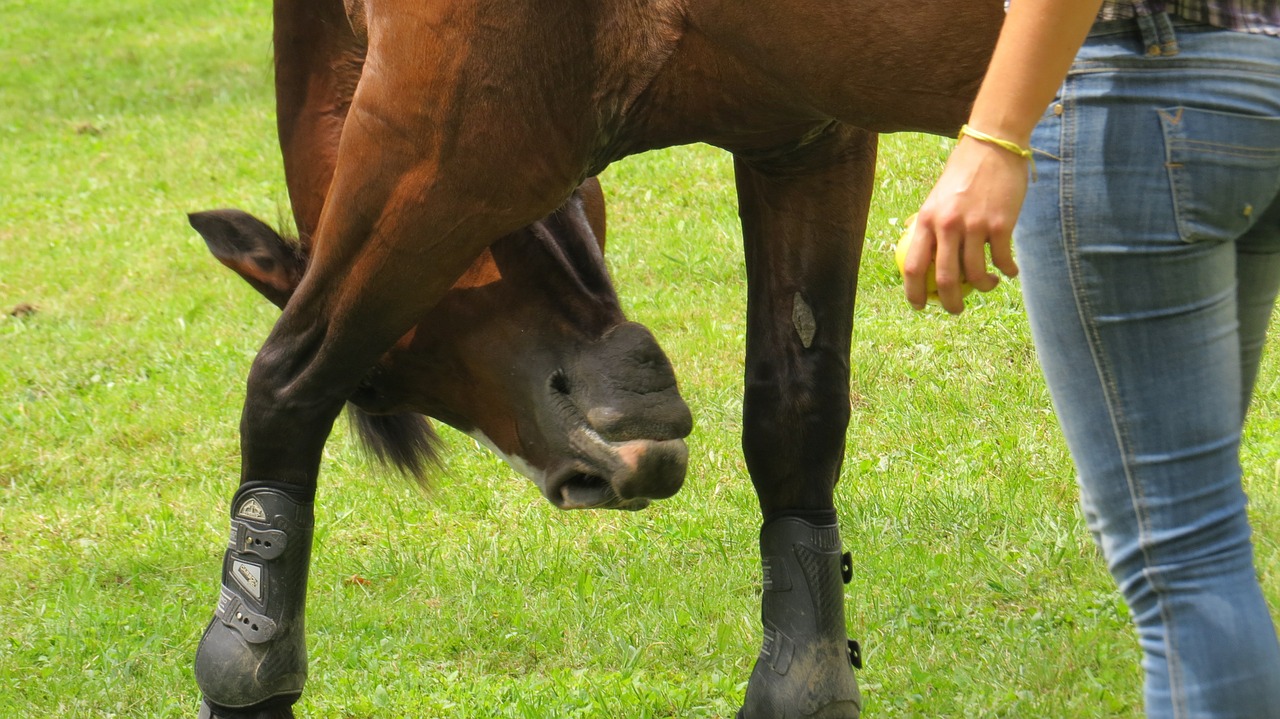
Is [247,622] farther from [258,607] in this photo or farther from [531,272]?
[531,272]

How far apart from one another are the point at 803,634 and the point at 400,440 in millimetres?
1138

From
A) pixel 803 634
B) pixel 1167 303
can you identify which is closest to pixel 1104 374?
pixel 1167 303

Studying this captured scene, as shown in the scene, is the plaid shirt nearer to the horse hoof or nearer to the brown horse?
the brown horse

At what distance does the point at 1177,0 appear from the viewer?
1552mm

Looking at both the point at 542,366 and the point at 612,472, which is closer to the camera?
the point at 612,472

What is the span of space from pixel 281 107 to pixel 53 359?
4.36m

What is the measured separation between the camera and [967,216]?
155cm

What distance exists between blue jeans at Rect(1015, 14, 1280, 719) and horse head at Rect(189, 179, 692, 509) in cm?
136

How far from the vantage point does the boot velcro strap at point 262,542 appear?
2.95 m

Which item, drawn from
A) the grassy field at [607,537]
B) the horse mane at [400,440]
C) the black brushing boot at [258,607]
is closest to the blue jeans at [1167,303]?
the grassy field at [607,537]

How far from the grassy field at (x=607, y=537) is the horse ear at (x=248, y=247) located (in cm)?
7

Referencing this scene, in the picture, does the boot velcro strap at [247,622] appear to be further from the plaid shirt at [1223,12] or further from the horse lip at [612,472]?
the plaid shirt at [1223,12]

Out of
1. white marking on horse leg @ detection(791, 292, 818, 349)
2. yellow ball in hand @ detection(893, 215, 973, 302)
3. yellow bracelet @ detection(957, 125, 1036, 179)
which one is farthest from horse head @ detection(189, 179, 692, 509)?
yellow bracelet @ detection(957, 125, 1036, 179)

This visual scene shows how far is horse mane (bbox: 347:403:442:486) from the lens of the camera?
3.44 meters
